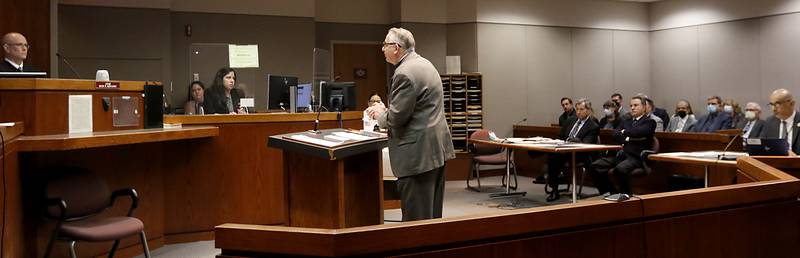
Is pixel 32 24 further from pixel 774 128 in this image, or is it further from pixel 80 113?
pixel 774 128

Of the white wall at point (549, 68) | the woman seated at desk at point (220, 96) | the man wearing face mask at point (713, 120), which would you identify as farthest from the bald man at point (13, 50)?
the man wearing face mask at point (713, 120)

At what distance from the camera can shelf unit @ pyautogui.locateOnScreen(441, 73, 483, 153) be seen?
1005cm

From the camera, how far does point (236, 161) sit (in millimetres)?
5086

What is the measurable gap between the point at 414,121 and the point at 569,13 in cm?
862

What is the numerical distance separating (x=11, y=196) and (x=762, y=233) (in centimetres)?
337

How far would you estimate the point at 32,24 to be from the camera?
24.3 feet

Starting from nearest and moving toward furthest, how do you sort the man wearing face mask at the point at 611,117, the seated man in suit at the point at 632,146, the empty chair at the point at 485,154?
the seated man in suit at the point at 632,146
the empty chair at the point at 485,154
the man wearing face mask at the point at 611,117

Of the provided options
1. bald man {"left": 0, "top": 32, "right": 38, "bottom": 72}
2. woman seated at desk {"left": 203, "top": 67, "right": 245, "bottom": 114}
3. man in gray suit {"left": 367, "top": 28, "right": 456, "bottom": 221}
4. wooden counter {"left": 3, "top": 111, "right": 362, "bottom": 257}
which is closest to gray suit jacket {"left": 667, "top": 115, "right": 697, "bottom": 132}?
wooden counter {"left": 3, "top": 111, "right": 362, "bottom": 257}

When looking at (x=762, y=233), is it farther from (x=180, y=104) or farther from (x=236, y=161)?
(x=180, y=104)

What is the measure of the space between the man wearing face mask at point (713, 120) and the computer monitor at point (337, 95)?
679cm

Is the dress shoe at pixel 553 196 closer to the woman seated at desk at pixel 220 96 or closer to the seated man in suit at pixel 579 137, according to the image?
the seated man in suit at pixel 579 137

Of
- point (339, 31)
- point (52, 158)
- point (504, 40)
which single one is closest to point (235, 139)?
point (52, 158)

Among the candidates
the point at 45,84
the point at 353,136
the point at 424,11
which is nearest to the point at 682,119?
the point at 424,11

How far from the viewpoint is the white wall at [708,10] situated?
401 inches
